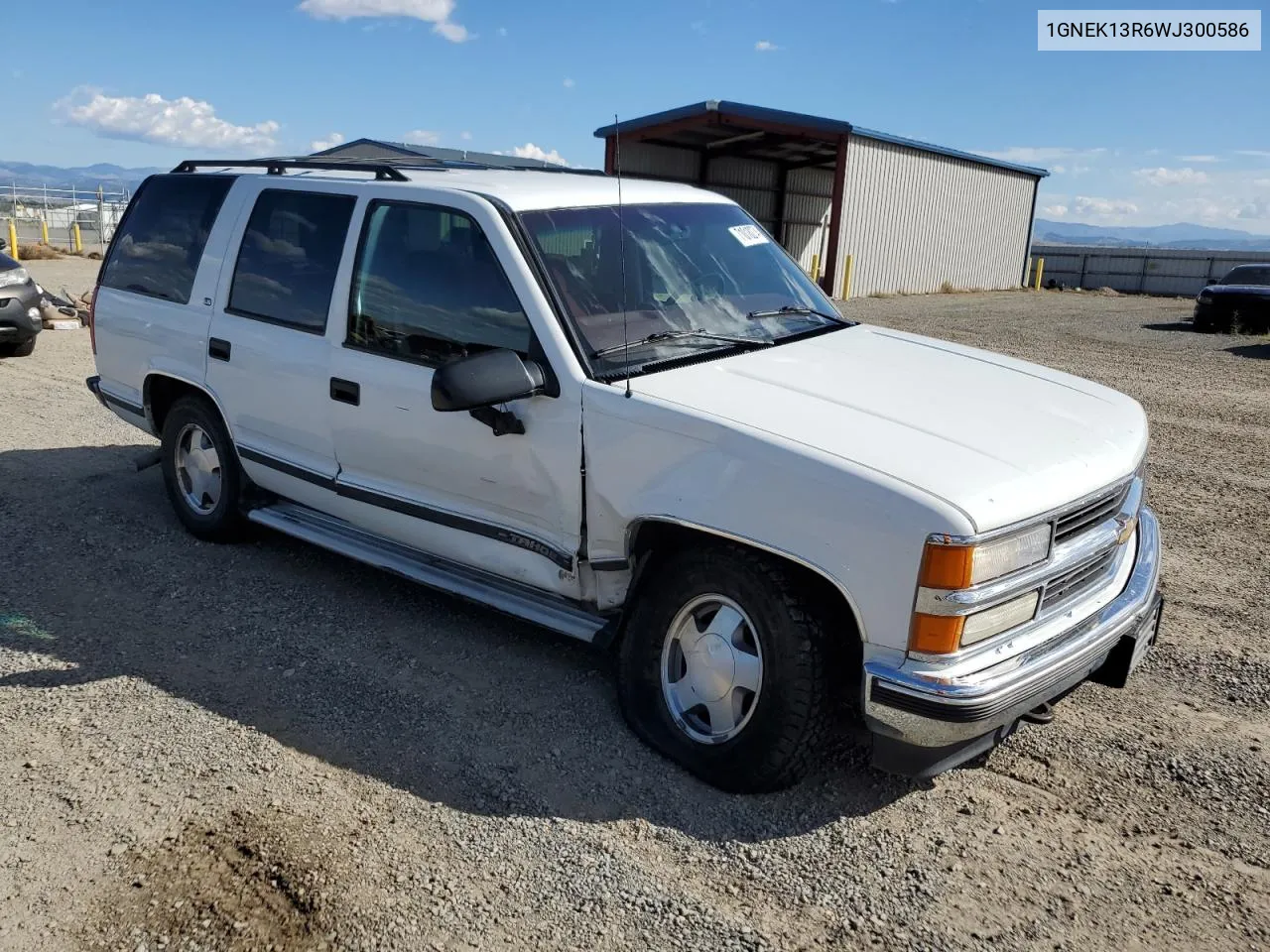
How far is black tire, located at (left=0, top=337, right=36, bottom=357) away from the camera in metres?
11.7

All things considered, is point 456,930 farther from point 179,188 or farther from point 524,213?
point 179,188

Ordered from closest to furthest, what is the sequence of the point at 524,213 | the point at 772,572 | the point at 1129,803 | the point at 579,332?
the point at 772,572
the point at 1129,803
the point at 579,332
the point at 524,213

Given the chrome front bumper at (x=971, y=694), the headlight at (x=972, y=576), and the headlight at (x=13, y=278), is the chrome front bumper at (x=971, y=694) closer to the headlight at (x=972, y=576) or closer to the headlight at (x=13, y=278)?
the headlight at (x=972, y=576)

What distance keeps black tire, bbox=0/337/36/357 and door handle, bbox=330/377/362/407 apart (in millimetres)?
9046

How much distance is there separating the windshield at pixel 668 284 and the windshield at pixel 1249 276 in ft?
63.1

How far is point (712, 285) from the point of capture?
4340 mm

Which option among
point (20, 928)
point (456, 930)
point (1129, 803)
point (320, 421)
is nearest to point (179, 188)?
point (320, 421)

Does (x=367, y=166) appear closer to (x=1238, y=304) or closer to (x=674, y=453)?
(x=674, y=453)

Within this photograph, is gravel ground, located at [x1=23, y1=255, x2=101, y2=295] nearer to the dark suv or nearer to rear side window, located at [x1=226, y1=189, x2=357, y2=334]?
the dark suv

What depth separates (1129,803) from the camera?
3.49 meters

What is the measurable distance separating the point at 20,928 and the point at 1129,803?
11.2 ft

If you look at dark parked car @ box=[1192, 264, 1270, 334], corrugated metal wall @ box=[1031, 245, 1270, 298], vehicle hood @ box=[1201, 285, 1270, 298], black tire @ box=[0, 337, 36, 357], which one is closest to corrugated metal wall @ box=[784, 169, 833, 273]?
corrugated metal wall @ box=[1031, 245, 1270, 298]

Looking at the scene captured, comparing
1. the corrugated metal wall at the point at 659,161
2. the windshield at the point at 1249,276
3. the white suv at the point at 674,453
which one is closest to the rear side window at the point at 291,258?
the white suv at the point at 674,453

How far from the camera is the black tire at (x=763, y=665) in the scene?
10.6ft
